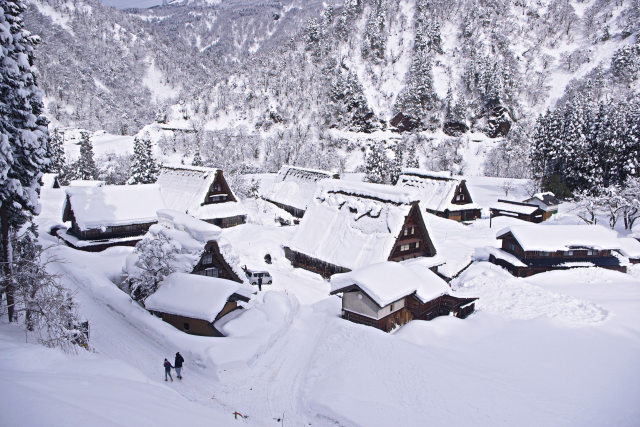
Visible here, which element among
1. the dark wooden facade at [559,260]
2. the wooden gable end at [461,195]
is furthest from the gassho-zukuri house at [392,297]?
the wooden gable end at [461,195]

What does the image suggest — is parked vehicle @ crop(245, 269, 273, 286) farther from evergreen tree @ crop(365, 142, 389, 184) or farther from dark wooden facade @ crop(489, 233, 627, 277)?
evergreen tree @ crop(365, 142, 389, 184)

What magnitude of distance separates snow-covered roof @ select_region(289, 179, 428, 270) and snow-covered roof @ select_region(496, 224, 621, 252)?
1111 cm

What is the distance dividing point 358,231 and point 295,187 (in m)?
22.3

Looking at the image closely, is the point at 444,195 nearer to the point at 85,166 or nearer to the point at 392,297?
the point at 392,297

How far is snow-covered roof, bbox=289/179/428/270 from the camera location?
27391 mm

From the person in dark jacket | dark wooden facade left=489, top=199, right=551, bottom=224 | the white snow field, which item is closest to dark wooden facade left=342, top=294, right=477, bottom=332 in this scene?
the white snow field

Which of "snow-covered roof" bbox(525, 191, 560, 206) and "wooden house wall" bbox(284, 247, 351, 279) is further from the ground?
"snow-covered roof" bbox(525, 191, 560, 206)

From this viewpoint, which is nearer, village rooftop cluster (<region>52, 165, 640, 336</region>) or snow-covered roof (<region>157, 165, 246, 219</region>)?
village rooftop cluster (<region>52, 165, 640, 336</region>)

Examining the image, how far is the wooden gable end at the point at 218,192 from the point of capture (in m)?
41.0

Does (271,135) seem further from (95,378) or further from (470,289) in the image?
(95,378)

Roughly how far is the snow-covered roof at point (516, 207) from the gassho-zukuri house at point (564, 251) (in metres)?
14.7

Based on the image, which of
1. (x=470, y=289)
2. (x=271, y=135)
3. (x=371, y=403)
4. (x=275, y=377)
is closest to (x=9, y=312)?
(x=275, y=377)

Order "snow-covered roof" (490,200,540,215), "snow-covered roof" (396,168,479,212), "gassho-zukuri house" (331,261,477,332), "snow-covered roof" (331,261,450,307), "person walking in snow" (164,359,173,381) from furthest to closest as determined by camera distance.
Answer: "snow-covered roof" (396,168,479,212), "snow-covered roof" (490,200,540,215), "gassho-zukuri house" (331,261,477,332), "snow-covered roof" (331,261,450,307), "person walking in snow" (164,359,173,381)

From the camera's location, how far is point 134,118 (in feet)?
427
